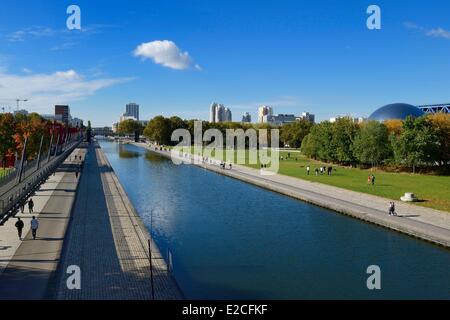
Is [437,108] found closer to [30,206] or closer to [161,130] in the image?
[161,130]

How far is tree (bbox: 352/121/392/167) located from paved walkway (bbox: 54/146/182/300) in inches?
1570

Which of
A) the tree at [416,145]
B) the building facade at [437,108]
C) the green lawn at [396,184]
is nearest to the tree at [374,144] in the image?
the green lawn at [396,184]

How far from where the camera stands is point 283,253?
2420 cm

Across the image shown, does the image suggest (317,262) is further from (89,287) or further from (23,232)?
(23,232)

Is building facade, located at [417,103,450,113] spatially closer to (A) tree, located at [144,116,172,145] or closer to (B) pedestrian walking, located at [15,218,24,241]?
(A) tree, located at [144,116,172,145]

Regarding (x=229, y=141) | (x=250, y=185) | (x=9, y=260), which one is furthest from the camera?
(x=229, y=141)

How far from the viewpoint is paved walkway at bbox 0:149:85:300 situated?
→ 16.5 m

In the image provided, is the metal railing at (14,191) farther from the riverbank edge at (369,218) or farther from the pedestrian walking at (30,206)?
the riverbank edge at (369,218)

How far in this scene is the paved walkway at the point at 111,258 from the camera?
1659 cm

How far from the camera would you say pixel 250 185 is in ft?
170

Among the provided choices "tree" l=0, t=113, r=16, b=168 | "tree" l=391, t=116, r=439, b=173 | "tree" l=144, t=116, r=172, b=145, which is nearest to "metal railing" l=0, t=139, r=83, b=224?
"tree" l=0, t=113, r=16, b=168

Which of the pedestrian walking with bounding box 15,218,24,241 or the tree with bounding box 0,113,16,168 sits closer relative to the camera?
the pedestrian walking with bounding box 15,218,24,241
